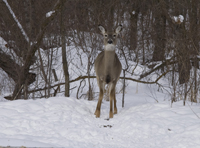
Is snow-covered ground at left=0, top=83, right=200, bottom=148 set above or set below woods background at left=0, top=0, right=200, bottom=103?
below

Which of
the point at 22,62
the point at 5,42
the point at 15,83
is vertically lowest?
the point at 15,83

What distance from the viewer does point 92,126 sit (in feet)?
19.8

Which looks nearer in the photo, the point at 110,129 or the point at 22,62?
the point at 110,129

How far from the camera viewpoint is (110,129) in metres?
6.03

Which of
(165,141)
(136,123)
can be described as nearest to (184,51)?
(136,123)

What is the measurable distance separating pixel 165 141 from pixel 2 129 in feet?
9.71

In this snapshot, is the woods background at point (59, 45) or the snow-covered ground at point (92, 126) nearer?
the snow-covered ground at point (92, 126)

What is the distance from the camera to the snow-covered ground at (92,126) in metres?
4.93

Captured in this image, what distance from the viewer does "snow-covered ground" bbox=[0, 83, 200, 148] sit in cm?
493

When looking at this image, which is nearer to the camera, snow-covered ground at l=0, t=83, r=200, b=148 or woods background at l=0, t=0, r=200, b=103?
snow-covered ground at l=0, t=83, r=200, b=148

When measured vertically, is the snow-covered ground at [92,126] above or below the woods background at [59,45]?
below

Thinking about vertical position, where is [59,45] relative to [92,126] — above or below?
above

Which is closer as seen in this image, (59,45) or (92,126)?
(92,126)

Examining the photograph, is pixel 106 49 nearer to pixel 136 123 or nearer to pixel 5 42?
pixel 136 123
